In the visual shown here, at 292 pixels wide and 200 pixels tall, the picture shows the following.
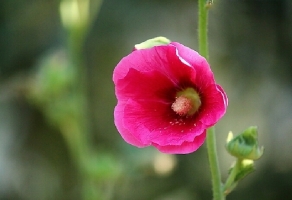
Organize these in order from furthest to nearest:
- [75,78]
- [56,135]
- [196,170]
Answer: [56,135], [196,170], [75,78]

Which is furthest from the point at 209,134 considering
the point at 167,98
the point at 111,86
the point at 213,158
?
the point at 111,86

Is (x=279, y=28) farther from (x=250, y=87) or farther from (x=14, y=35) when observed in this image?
(x=14, y=35)

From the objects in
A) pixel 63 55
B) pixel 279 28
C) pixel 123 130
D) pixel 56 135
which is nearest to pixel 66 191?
pixel 56 135

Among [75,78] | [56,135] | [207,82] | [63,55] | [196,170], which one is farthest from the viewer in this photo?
[56,135]

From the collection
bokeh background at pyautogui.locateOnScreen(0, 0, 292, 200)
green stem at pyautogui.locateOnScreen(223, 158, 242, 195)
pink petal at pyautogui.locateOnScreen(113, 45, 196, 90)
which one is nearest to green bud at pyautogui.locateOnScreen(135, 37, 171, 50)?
pink petal at pyautogui.locateOnScreen(113, 45, 196, 90)

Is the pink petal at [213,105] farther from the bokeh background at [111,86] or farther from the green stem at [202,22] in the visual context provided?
the bokeh background at [111,86]

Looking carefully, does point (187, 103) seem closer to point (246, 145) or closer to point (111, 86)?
point (246, 145)

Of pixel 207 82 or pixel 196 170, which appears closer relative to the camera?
pixel 207 82
